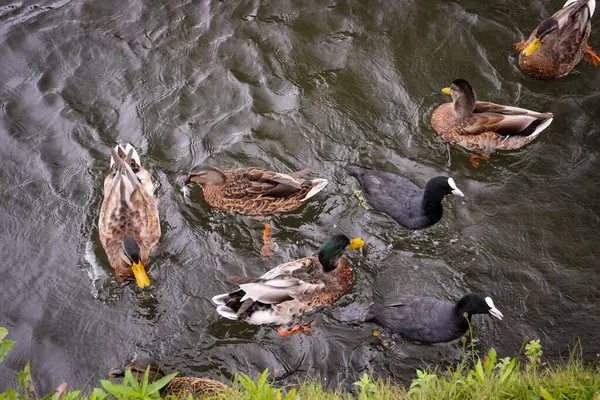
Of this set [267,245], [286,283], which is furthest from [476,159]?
[286,283]

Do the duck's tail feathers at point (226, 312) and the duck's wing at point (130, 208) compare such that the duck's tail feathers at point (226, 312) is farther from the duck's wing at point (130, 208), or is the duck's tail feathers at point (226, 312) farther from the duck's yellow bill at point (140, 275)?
the duck's wing at point (130, 208)

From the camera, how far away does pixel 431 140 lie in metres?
6.68

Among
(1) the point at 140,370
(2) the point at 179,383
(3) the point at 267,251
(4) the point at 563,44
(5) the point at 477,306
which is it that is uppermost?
(4) the point at 563,44

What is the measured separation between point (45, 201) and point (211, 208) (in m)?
1.80

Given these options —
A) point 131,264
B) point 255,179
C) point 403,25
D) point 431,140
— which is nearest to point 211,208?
point 255,179

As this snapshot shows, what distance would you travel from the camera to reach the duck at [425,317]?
5086 millimetres

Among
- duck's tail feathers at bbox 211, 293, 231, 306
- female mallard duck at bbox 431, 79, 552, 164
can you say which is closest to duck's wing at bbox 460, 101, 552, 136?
female mallard duck at bbox 431, 79, 552, 164

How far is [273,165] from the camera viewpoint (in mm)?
6594

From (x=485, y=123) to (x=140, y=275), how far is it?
3988 millimetres

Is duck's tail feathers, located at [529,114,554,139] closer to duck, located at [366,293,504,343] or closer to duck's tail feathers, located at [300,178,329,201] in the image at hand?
duck, located at [366,293,504,343]

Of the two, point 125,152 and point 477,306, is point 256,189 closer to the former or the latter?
point 125,152

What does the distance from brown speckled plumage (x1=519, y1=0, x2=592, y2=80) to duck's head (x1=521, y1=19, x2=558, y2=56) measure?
0.09 feet

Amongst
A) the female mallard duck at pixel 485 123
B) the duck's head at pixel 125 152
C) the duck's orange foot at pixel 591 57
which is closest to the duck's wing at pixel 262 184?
the duck's head at pixel 125 152

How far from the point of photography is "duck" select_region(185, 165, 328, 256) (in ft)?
19.6
